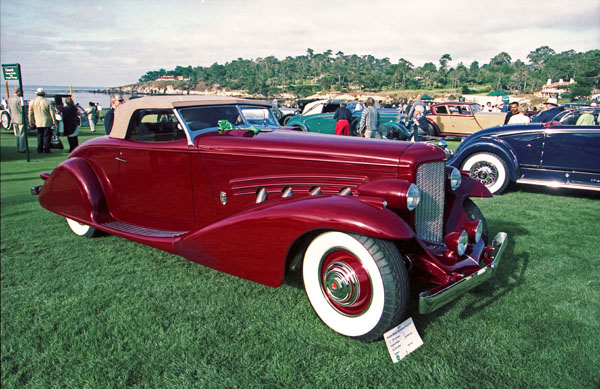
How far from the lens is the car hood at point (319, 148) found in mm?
2855

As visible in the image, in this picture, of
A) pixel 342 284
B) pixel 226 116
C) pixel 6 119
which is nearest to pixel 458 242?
pixel 342 284

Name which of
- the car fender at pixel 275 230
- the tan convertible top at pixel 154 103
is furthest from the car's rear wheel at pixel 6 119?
the car fender at pixel 275 230

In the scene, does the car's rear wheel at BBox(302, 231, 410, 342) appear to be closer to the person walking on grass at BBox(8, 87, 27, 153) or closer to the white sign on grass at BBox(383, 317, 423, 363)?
the white sign on grass at BBox(383, 317, 423, 363)

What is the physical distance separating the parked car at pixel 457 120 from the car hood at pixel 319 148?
15488 mm

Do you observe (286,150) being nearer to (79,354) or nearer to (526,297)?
(79,354)

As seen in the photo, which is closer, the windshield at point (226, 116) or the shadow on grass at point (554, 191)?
the windshield at point (226, 116)

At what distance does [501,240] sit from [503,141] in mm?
4621

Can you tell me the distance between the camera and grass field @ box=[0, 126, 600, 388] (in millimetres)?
2217

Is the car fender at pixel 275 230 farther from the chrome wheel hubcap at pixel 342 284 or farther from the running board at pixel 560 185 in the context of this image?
the running board at pixel 560 185

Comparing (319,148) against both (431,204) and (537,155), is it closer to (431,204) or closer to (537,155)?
(431,204)

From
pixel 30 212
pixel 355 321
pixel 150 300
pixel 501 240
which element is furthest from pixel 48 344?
pixel 30 212

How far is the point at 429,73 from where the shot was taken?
111125 millimetres

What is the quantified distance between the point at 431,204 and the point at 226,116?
2.33 meters

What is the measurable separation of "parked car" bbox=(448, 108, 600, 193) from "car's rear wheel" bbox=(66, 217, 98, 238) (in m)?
6.01
